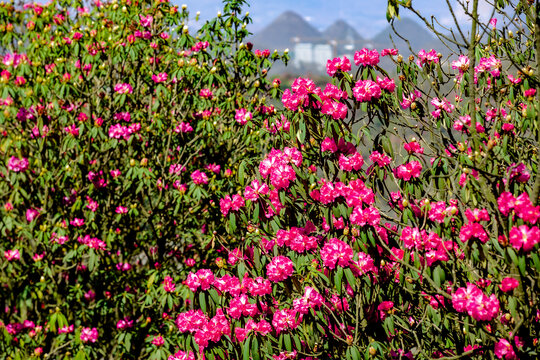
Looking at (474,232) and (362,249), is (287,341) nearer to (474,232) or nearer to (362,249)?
(362,249)

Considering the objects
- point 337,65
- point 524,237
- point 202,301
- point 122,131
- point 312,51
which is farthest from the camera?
point 312,51

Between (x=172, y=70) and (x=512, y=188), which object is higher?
(x=172, y=70)

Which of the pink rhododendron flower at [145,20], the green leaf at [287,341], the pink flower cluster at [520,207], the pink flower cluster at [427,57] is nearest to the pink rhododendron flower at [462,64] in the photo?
the pink flower cluster at [427,57]

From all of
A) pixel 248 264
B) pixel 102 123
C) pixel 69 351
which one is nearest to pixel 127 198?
pixel 102 123

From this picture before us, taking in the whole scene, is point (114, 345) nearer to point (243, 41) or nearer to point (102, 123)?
point (102, 123)

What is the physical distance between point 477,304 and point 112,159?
3561 millimetres

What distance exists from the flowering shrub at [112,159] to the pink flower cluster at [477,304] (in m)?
2.35

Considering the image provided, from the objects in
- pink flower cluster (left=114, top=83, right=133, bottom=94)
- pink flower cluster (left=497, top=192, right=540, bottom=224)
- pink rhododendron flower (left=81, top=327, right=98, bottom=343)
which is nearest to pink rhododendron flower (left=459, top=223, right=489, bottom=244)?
pink flower cluster (left=497, top=192, right=540, bottom=224)

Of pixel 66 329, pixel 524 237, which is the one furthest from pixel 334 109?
pixel 66 329

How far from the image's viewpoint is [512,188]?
2.37 m

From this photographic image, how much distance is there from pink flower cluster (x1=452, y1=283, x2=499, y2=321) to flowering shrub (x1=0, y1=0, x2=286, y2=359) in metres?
2.35

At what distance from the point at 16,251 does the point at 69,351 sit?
3.27 ft

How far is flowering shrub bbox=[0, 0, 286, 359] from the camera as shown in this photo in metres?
4.28

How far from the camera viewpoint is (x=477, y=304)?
7.26 feet
